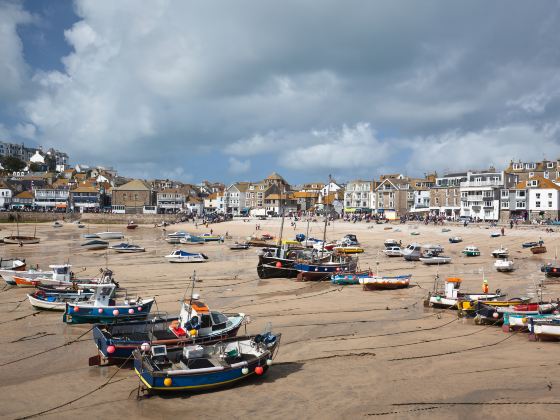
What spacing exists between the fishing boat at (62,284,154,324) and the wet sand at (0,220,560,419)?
0.54 metres

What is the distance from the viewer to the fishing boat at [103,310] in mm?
21688

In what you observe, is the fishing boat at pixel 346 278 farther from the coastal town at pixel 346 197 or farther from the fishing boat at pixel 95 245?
the coastal town at pixel 346 197

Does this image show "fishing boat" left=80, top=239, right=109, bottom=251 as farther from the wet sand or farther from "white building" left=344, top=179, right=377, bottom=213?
"white building" left=344, top=179, right=377, bottom=213

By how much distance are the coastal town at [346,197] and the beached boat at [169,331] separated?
6939cm

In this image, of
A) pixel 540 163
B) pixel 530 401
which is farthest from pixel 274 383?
pixel 540 163

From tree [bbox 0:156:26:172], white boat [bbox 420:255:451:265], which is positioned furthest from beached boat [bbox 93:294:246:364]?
tree [bbox 0:156:26:172]

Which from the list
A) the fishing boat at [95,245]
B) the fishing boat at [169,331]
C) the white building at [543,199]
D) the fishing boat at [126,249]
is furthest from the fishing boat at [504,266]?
the white building at [543,199]

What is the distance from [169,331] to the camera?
17.4 m

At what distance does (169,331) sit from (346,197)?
107 metres

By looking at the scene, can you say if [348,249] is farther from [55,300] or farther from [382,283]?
[55,300]

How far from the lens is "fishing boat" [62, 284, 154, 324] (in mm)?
21688

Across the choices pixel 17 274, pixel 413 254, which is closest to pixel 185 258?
pixel 17 274

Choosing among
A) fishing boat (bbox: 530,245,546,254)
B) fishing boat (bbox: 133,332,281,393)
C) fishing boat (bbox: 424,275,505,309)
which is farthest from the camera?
fishing boat (bbox: 530,245,546,254)

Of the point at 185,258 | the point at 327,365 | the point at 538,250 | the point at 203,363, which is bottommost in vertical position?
the point at 327,365
